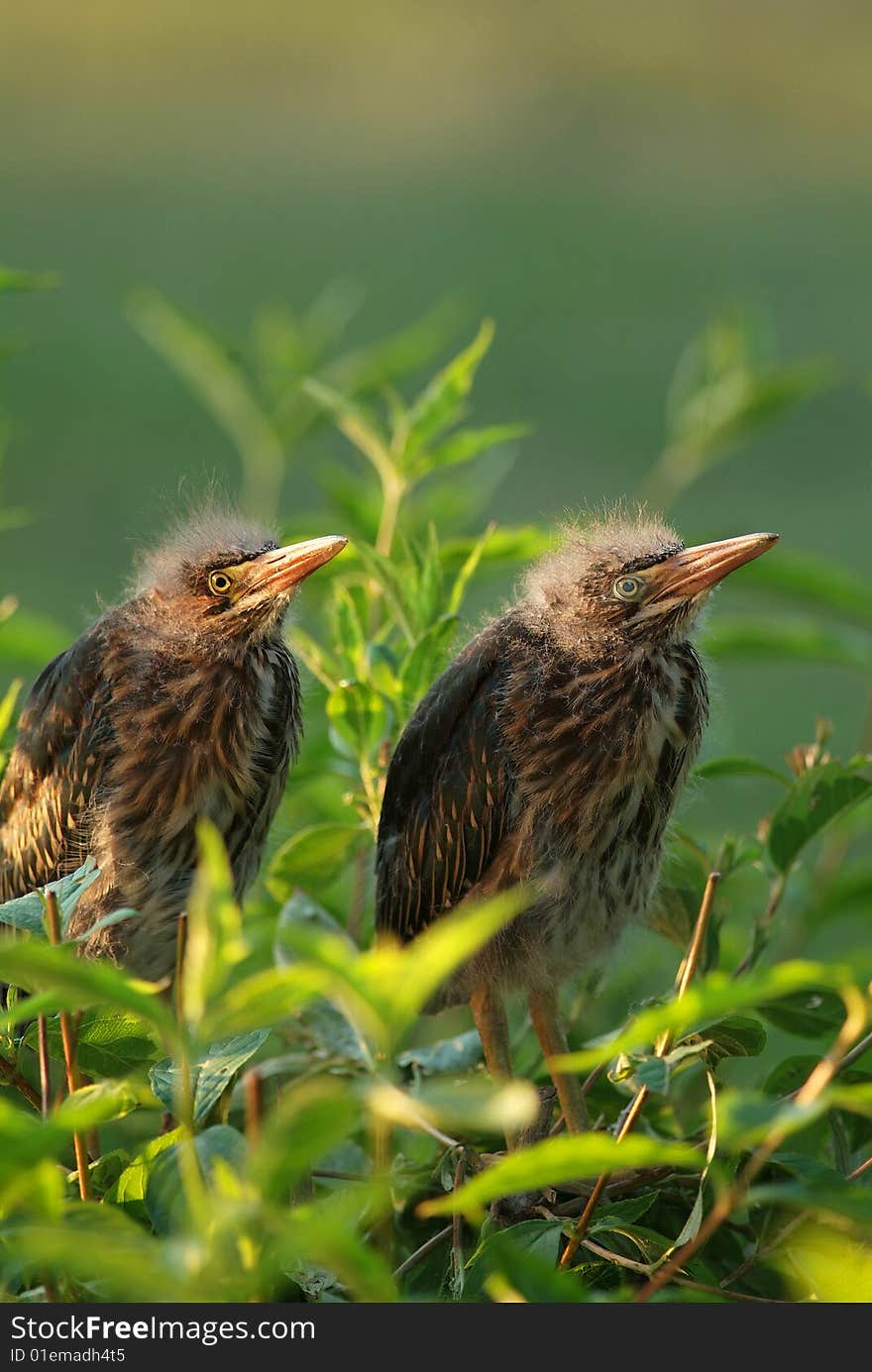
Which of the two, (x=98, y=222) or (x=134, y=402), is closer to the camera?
(x=134, y=402)

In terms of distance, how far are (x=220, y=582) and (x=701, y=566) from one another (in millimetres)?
498

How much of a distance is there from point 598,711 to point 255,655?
37 centimetres

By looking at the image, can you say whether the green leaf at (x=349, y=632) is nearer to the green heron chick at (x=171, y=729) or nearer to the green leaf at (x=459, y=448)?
the green heron chick at (x=171, y=729)

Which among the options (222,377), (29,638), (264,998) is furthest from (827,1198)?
(222,377)

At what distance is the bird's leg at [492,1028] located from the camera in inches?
57.3

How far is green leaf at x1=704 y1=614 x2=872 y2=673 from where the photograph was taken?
1.87m

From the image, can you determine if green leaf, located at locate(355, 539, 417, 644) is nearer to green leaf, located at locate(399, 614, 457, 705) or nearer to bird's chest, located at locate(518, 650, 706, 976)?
green leaf, located at locate(399, 614, 457, 705)

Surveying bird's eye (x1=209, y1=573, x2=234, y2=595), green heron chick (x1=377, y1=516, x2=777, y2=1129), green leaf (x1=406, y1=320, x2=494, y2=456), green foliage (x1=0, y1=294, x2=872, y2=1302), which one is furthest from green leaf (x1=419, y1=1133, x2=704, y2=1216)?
green leaf (x1=406, y1=320, x2=494, y2=456)

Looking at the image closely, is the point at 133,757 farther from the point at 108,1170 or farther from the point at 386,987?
the point at 386,987

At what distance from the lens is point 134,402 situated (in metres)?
6.52

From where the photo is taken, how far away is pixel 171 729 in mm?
1622

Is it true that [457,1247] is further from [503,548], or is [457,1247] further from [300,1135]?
[503,548]

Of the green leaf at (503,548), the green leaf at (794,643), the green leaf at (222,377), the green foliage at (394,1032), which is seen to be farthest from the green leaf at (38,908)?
the green leaf at (222,377)

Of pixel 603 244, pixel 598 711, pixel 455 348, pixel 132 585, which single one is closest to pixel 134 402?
pixel 455 348
